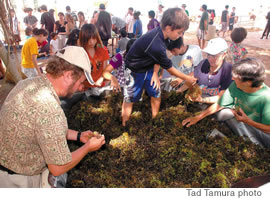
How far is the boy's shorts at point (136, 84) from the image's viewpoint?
2.83 m

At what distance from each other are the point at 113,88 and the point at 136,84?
36cm

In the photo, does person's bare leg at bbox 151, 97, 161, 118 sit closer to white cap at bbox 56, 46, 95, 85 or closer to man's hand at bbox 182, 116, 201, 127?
man's hand at bbox 182, 116, 201, 127

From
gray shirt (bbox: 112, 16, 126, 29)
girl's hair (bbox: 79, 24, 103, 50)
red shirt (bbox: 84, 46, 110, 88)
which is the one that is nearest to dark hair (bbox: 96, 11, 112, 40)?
gray shirt (bbox: 112, 16, 126, 29)

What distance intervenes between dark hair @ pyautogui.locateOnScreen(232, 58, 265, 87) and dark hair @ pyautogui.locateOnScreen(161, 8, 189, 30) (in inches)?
29.8

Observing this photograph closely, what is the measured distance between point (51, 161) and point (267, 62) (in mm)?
8772

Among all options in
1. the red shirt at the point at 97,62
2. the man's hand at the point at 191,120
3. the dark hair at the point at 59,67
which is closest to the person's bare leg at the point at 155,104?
the man's hand at the point at 191,120

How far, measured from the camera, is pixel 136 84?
2.88 metres

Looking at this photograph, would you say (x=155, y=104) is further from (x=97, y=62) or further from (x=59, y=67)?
(x=59, y=67)

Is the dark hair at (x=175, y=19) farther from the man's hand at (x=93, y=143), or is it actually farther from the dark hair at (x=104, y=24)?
the dark hair at (x=104, y=24)

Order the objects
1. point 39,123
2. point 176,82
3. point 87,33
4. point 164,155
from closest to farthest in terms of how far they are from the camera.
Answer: point 39,123
point 164,155
point 87,33
point 176,82

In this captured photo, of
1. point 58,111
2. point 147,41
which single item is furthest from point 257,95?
point 58,111

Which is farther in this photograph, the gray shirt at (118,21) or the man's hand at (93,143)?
the gray shirt at (118,21)

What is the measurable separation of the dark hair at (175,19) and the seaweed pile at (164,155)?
4.31 ft

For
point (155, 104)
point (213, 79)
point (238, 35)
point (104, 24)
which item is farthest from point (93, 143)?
point (104, 24)
